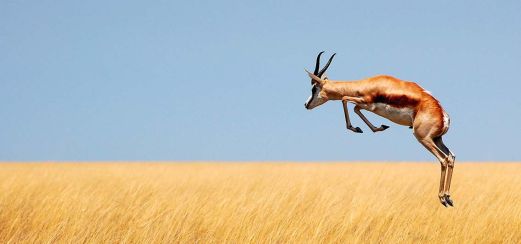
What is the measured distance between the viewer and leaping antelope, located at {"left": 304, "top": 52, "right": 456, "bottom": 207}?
809 cm

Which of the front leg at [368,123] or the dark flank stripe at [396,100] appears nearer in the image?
the dark flank stripe at [396,100]

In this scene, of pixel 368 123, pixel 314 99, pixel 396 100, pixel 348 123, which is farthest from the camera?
pixel 314 99

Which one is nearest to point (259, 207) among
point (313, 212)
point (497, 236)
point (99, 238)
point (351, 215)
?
point (313, 212)

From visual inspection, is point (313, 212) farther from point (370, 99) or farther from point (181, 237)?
point (370, 99)

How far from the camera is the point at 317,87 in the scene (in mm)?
8633

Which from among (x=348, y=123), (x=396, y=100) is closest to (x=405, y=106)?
(x=396, y=100)

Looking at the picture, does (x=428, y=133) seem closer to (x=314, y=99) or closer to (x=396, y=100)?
(x=396, y=100)

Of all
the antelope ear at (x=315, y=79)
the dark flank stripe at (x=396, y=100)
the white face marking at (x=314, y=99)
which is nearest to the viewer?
the dark flank stripe at (x=396, y=100)

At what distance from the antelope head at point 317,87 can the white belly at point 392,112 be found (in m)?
0.64

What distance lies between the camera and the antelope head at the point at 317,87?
8.56 metres

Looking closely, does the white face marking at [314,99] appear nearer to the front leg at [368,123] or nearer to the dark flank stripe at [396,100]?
the front leg at [368,123]

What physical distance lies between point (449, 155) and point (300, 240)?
2714mm

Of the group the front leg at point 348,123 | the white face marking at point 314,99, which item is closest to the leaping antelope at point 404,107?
the front leg at point 348,123

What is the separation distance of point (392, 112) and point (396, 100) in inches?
6.1
